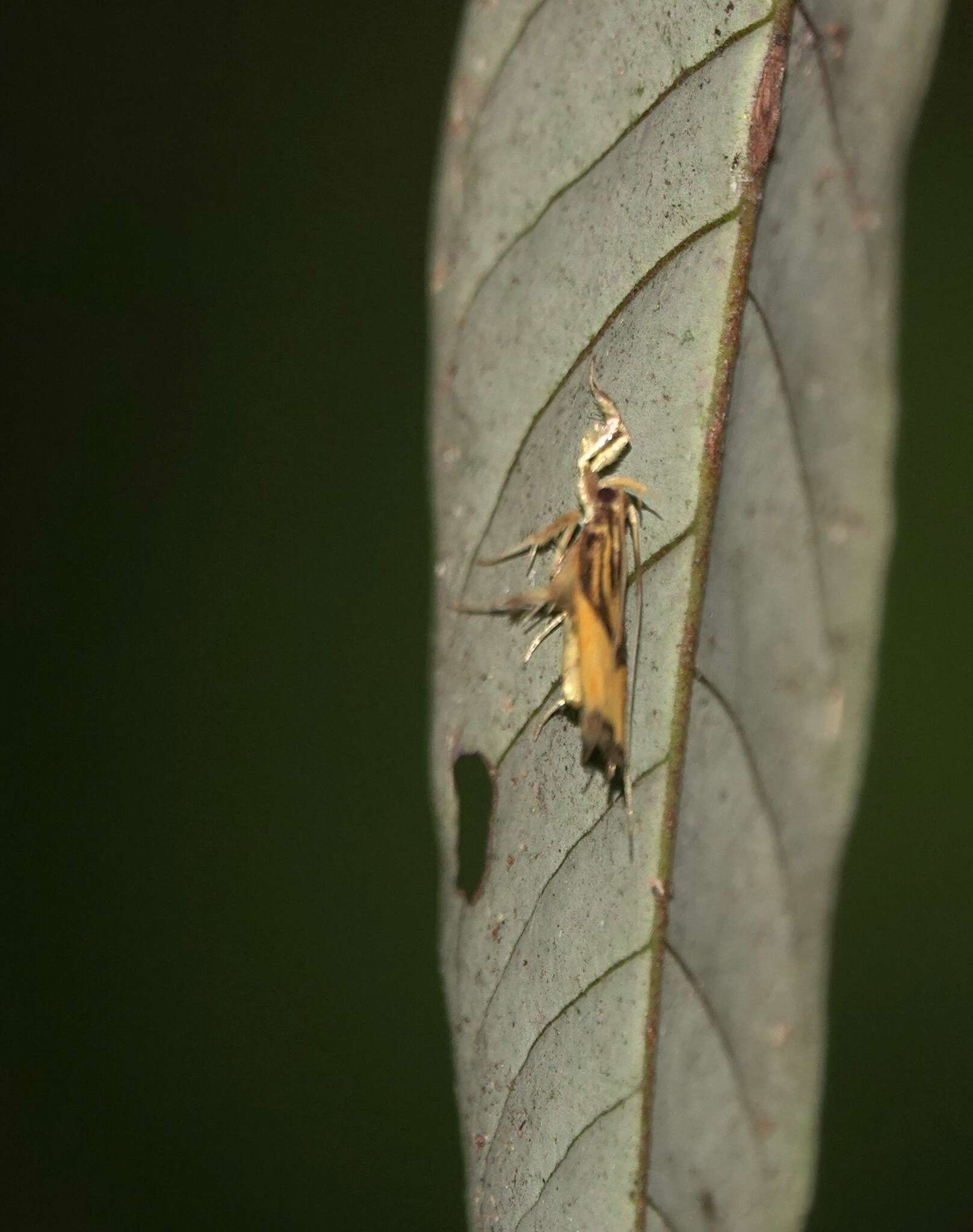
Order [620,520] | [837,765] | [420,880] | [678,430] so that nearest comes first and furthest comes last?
[837,765], [678,430], [620,520], [420,880]

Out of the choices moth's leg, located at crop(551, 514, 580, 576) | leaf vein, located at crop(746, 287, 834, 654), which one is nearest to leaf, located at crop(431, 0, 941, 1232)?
leaf vein, located at crop(746, 287, 834, 654)

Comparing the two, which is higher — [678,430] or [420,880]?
[678,430]

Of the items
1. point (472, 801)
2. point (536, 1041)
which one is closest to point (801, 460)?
point (536, 1041)

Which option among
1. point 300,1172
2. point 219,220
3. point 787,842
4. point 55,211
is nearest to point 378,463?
point 219,220

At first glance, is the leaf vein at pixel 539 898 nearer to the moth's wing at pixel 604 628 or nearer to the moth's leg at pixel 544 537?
the moth's wing at pixel 604 628

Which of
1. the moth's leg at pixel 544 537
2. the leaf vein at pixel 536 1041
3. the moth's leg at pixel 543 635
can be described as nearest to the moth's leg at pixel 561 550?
the moth's leg at pixel 544 537

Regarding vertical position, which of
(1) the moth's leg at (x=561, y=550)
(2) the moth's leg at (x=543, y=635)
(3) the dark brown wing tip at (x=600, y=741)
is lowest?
(3) the dark brown wing tip at (x=600, y=741)

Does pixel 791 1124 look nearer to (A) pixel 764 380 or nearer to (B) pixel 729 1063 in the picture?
(B) pixel 729 1063
